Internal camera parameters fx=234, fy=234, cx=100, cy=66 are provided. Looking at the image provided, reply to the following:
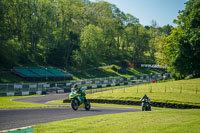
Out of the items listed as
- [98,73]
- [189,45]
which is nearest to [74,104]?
[189,45]

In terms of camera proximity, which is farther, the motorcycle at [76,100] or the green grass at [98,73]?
the green grass at [98,73]

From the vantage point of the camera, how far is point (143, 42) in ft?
348

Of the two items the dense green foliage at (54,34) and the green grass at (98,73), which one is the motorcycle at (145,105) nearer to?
the green grass at (98,73)

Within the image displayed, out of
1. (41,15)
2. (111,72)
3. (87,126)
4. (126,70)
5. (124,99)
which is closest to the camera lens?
(87,126)

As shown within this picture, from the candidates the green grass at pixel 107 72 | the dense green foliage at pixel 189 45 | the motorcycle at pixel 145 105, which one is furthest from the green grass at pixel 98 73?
the motorcycle at pixel 145 105

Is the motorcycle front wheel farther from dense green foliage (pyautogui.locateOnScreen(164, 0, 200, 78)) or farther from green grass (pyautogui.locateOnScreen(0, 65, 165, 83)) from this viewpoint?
dense green foliage (pyautogui.locateOnScreen(164, 0, 200, 78))

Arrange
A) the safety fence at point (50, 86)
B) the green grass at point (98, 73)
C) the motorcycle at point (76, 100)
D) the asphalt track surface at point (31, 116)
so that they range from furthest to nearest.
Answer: the green grass at point (98, 73) < the safety fence at point (50, 86) < the motorcycle at point (76, 100) < the asphalt track surface at point (31, 116)

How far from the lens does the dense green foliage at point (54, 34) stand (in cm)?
6506

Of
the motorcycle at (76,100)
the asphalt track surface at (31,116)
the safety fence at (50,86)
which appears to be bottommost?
the asphalt track surface at (31,116)

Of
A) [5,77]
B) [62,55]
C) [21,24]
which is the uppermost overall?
[21,24]

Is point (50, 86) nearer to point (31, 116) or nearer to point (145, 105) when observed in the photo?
point (145, 105)

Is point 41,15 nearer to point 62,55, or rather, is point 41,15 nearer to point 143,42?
point 62,55

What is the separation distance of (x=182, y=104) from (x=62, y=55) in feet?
174

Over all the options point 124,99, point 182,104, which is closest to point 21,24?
point 124,99
